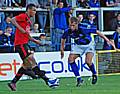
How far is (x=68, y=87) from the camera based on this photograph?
12453mm

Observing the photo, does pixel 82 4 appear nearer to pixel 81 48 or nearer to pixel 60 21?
pixel 60 21

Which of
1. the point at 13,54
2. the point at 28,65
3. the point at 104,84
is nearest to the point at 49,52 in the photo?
the point at 13,54

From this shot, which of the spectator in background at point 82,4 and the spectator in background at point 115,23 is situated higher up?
the spectator in background at point 82,4

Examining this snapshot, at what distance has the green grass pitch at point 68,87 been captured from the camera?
37.4ft

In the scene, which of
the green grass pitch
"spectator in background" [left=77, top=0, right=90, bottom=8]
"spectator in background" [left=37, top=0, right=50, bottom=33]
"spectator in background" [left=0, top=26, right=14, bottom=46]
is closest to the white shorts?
the green grass pitch

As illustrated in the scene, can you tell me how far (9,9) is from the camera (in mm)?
17703

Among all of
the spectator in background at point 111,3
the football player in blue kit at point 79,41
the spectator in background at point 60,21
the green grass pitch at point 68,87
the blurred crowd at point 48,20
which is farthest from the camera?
the spectator in background at point 111,3

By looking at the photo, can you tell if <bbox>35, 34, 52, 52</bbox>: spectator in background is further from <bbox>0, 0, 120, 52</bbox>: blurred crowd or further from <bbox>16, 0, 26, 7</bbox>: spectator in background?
<bbox>16, 0, 26, 7</bbox>: spectator in background

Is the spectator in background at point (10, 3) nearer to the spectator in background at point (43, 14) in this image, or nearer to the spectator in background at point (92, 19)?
the spectator in background at point (43, 14)

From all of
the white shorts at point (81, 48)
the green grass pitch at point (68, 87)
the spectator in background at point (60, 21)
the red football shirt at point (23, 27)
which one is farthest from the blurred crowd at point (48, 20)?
the red football shirt at point (23, 27)

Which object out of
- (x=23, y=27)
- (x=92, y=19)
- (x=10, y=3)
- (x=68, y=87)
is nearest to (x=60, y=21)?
(x=92, y=19)

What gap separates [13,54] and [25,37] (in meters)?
3.05

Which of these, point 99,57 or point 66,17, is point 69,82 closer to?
point 99,57

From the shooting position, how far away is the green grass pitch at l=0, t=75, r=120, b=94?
1140 cm
